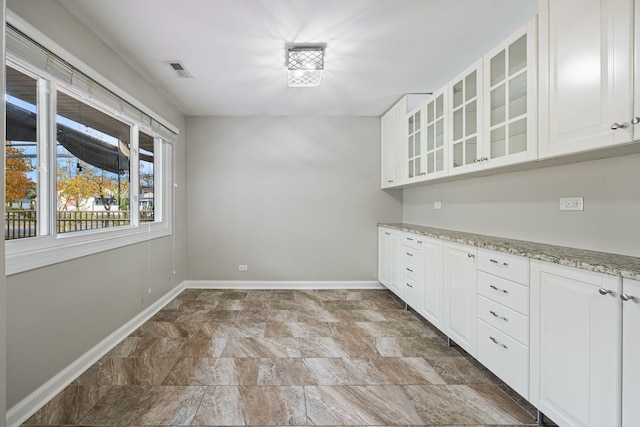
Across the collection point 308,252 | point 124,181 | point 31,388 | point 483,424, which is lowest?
point 483,424

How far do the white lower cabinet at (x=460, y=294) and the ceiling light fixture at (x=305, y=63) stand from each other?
1.95m

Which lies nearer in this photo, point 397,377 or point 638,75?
point 638,75

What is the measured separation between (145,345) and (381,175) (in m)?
3.43

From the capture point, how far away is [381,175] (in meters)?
4.23

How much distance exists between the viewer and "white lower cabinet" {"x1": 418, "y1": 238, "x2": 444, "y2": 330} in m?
2.51

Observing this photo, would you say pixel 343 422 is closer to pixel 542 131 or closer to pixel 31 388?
pixel 31 388

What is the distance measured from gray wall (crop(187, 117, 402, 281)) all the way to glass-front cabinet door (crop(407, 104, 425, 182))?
877 millimetres

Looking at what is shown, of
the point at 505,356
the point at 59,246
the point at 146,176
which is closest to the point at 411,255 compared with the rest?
the point at 505,356

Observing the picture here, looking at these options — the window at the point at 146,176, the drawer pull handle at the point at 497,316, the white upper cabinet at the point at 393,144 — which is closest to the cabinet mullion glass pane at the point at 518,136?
the drawer pull handle at the point at 497,316

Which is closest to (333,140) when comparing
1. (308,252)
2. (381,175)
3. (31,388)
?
(381,175)

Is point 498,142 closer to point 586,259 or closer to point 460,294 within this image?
point 586,259

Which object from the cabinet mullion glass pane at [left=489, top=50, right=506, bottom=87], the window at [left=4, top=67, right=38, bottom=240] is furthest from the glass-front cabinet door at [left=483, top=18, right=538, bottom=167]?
the window at [left=4, top=67, right=38, bottom=240]

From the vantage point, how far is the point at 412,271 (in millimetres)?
3057

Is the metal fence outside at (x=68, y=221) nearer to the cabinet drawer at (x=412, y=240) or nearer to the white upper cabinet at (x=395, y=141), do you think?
the cabinet drawer at (x=412, y=240)
